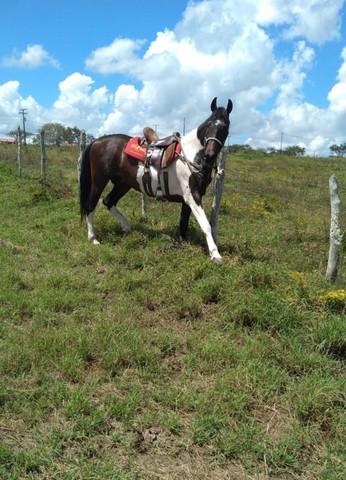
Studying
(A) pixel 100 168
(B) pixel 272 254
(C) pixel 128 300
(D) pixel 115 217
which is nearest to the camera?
(C) pixel 128 300

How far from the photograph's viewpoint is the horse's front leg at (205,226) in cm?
631

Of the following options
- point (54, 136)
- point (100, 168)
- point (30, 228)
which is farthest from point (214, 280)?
point (54, 136)

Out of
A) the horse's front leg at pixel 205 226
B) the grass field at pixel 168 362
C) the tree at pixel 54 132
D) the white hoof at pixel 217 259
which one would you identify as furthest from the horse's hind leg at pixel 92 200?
the tree at pixel 54 132

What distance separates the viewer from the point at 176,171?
7.04 m

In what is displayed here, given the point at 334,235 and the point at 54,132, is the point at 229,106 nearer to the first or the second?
the point at 334,235

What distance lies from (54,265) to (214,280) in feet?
8.15

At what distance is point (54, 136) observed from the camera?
A: 6975cm

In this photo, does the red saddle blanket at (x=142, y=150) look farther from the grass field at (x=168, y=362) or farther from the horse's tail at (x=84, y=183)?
the grass field at (x=168, y=362)

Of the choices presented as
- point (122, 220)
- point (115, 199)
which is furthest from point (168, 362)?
point (115, 199)

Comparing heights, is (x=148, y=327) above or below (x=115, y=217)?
below

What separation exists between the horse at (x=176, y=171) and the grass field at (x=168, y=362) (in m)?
0.61

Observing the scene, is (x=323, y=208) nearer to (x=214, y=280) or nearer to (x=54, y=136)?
(x=214, y=280)

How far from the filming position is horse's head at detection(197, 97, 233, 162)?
6.38 m

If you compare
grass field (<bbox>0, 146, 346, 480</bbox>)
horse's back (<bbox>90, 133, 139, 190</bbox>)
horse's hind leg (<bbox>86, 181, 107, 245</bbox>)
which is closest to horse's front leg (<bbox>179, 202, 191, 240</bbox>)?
grass field (<bbox>0, 146, 346, 480</bbox>)
